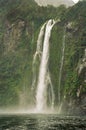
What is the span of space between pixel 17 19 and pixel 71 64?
31306 mm

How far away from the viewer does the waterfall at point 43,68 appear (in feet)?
252

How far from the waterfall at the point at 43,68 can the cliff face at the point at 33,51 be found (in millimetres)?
1192

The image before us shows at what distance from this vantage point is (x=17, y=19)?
100 m

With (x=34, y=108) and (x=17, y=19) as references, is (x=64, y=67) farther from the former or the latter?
(x=17, y=19)

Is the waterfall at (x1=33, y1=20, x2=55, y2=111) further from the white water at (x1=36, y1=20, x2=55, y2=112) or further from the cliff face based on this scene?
the cliff face

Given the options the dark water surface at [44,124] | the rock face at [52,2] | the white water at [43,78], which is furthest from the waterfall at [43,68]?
the rock face at [52,2]

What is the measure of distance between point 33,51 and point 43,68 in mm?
9781

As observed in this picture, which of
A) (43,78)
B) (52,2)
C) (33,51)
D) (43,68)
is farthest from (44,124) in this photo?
(52,2)

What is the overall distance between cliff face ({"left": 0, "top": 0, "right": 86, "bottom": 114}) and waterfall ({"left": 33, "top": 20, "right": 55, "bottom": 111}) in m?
1.19

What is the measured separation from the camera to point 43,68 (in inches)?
3169

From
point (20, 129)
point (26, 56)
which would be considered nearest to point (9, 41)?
point (26, 56)

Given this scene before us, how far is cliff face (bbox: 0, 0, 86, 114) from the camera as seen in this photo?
2758 inches

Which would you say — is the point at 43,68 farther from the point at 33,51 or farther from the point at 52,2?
the point at 52,2

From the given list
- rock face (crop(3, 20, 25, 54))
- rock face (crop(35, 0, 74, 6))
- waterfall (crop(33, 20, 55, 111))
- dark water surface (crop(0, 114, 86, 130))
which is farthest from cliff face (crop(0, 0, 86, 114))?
rock face (crop(35, 0, 74, 6))
